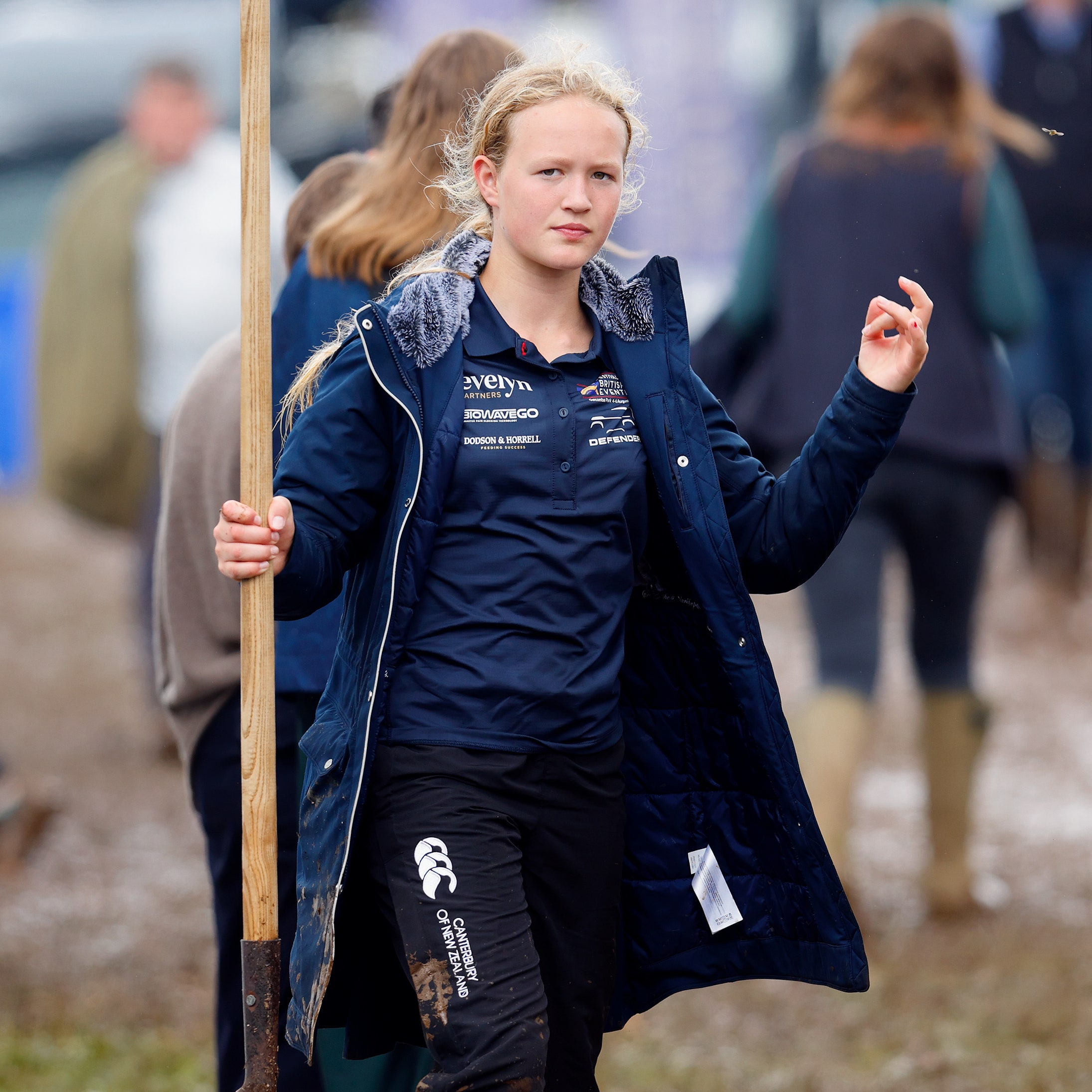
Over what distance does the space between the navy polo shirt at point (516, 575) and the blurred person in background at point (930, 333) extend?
1956 mm

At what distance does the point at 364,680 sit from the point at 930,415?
8.28 feet

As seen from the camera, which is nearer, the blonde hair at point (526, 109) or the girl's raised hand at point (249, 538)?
the girl's raised hand at point (249, 538)

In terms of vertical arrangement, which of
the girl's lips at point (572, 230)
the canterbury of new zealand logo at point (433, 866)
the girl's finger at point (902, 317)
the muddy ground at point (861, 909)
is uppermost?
the girl's lips at point (572, 230)

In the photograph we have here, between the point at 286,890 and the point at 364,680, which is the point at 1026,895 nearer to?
the point at 286,890

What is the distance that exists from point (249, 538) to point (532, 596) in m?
0.41

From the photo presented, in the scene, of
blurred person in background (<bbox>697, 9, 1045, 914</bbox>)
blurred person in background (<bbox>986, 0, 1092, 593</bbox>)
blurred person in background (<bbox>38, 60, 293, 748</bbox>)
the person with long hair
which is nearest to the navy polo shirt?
the person with long hair

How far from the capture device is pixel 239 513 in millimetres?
2383

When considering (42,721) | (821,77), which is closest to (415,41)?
(821,77)

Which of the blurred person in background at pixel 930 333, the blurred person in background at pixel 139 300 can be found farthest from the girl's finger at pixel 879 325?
the blurred person in background at pixel 139 300

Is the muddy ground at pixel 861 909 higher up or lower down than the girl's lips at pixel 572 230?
lower down

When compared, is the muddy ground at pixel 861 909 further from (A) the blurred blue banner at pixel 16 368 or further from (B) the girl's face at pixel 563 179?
(A) the blurred blue banner at pixel 16 368

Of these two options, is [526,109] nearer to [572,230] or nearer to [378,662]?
[572,230]

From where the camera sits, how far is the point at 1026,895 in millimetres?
5250

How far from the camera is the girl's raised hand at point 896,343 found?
101 inches
